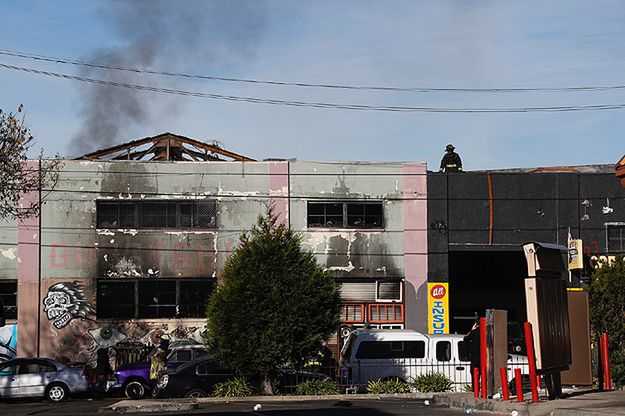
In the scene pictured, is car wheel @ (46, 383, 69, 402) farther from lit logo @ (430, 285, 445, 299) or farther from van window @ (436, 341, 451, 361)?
lit logo @ (430, 285, 445, 299)

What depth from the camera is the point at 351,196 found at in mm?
41031

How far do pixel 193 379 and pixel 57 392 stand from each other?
5979 millimetres

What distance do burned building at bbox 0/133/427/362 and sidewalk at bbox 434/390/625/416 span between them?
66.6ft

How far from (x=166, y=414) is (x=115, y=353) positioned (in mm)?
18136

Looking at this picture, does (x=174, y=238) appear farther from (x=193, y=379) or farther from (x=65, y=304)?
(x=193, y=379)

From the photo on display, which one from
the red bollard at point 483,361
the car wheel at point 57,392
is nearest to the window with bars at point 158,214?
the car wheel at point 57,392

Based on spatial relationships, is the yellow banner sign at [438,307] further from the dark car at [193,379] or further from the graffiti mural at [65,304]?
the dark car at [193,379]

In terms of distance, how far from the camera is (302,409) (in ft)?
73.6

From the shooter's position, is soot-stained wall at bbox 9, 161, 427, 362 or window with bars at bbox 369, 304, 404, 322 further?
window with bars at bbox 369, 304, 404, 322

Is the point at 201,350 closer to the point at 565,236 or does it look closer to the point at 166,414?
the point at 166,414

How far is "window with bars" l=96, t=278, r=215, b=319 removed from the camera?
132ft

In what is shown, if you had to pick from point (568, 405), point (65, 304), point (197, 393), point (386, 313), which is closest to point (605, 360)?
point (568, 405)

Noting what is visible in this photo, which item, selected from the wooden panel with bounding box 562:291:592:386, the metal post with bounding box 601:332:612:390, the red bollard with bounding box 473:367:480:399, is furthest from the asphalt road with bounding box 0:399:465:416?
the metal post with bounding box 601:332:612:390

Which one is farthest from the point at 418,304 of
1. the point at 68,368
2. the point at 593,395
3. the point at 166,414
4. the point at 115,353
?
the point at 593,395
